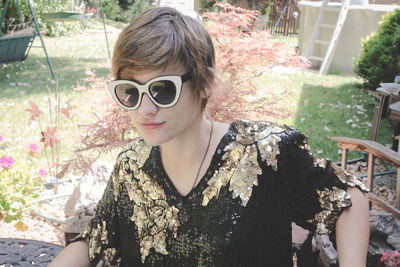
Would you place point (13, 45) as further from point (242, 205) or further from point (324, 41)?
point (242, 205)

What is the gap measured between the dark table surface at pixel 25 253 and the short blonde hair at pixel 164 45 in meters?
1.22

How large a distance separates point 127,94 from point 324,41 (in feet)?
29.5

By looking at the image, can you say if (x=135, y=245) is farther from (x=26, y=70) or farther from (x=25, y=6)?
(x=25, y=6)

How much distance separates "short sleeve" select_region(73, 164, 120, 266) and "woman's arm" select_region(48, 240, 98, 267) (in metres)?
0.02

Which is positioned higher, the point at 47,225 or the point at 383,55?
the point at 383,55

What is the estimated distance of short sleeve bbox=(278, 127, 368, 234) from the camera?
1311mm

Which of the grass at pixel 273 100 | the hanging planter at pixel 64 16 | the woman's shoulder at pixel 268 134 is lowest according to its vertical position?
the grass at pixel 273 100

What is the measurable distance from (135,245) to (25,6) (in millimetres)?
10122

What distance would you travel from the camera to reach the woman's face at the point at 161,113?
1.21 m

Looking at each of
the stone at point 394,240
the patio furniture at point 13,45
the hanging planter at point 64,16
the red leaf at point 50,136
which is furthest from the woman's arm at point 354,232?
the patio furniture at point 13,45

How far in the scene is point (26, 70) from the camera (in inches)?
328

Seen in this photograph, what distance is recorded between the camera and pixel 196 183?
1.37 meters

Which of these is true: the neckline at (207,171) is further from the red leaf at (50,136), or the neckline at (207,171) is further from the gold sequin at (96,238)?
the red leaf at (50,136)

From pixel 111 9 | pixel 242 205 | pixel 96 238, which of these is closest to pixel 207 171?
pixel 242 205
